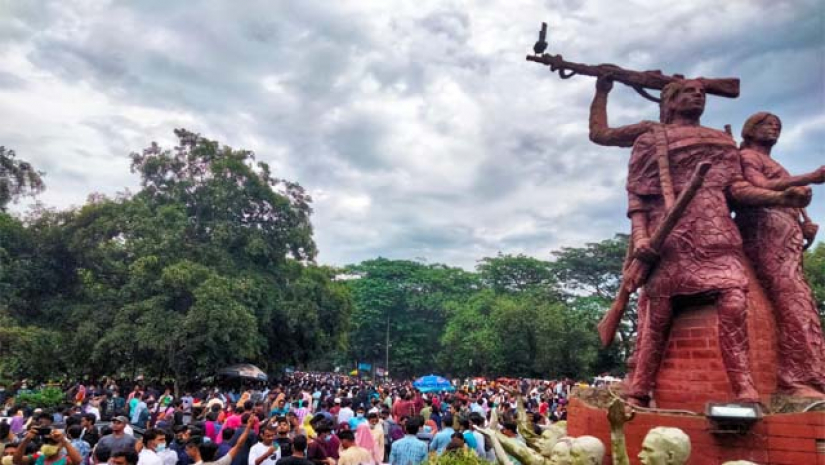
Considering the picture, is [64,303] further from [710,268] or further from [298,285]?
[710,268]

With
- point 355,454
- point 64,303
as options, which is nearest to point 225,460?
point 355,454

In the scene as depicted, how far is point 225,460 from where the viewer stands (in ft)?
17.9

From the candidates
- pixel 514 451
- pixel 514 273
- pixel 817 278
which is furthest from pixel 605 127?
pixel 514 273

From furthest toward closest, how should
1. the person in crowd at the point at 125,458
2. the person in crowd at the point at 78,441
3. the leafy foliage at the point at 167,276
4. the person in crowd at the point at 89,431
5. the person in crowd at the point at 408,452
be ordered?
the leafy foliage at the point at 167,276 < the person in crowd at the point at 89,431 < the person in crowd at the point at 78,441 < the person in crowd at the point at 408,452 < the person in crowd at the point at 125,458

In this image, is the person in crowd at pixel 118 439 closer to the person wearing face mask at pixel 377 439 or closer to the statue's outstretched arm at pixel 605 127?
the person wearing face mask at pixel 377 439

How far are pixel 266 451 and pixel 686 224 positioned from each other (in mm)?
4984

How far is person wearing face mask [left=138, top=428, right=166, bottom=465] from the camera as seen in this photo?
5406mm

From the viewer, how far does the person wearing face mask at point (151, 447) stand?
5.41 m

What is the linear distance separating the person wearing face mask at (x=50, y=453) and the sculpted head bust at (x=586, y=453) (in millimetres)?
4437

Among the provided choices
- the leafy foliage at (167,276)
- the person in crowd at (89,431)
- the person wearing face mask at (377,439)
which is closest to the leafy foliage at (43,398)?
the leafy foliage at (167,276)

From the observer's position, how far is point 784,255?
20.7 feet

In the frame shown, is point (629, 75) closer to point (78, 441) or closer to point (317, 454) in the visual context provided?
point (317, 454)

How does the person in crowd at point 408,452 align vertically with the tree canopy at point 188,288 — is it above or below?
below

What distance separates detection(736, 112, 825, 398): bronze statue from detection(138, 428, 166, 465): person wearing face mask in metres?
6.09
